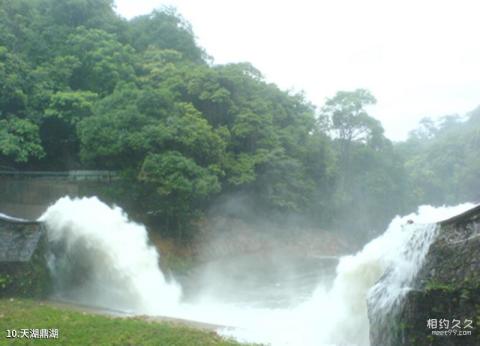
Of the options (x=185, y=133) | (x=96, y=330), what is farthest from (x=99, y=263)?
(x=185, y=133)

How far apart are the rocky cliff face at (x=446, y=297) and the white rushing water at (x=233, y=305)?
1.22 feet

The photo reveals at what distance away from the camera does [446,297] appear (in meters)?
8.27

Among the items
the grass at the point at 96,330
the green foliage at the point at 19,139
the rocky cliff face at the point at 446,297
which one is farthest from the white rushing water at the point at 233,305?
the green foliage at the point at 19,139

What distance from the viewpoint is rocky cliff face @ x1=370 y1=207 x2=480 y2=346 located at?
7961mm

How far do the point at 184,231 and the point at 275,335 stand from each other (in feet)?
59.4

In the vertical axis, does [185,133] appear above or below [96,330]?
above

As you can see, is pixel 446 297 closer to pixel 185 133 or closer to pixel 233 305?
pixel 233 305

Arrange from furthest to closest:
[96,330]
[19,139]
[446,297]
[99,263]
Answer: [19,139] < [99,263] < [96,330] < [446,297]

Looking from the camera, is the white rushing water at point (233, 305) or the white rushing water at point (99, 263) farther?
the white rushing water at point (99, 263)

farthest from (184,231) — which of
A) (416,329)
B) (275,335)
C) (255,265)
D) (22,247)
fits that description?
(416,329)

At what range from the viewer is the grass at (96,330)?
9062 millimetres

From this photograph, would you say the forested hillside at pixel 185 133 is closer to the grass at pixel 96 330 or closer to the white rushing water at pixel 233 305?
the white rushing water at pixel 233 305

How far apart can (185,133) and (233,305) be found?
11354 mm

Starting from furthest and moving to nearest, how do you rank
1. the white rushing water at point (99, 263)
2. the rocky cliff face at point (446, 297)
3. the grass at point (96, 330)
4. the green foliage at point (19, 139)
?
the green foliage at point (19, 139)
the white rushing water at point (99, 263)
the grass at point (96, 330)
the rocky cliff face at point (446, 297)
